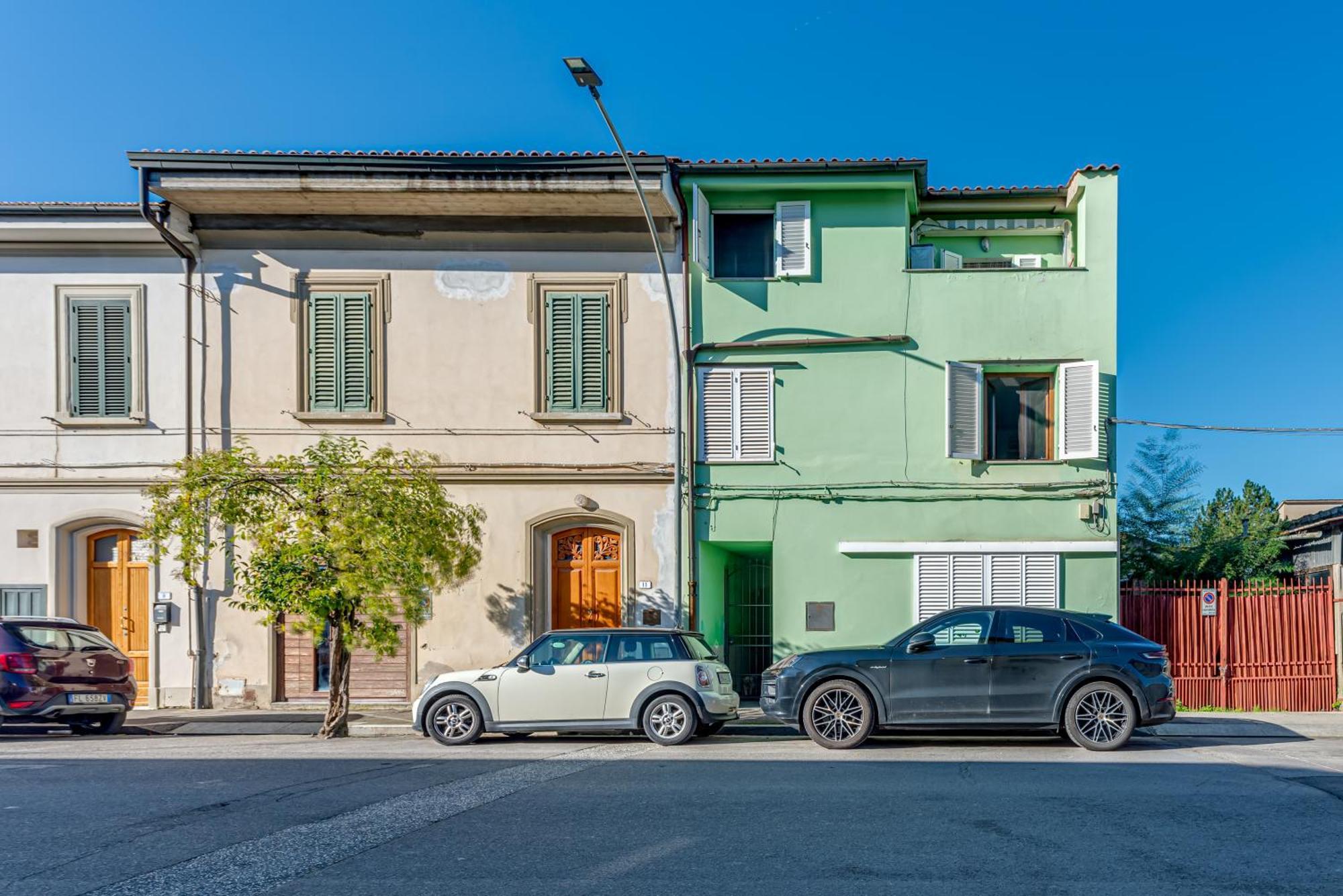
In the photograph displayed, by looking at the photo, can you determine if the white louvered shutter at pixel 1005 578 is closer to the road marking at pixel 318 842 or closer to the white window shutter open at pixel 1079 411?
the white window shutter open at pixel 1079 411

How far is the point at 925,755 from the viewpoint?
37.9 feet

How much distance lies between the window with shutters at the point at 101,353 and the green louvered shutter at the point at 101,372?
0.01 m

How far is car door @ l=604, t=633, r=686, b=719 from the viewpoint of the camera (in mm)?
12734

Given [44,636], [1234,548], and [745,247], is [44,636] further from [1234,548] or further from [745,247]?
[1234,548]

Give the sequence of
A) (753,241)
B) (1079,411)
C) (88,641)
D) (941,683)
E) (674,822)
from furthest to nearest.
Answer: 1. (753,241)
2. (1079,411)
3. (88,641)
4. (941,683)
5. (674,822)

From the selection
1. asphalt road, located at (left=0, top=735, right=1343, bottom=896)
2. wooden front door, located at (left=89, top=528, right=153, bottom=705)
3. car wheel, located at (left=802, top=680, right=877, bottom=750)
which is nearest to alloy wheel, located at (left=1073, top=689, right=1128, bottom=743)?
Result: asphalt road, located at (left=0, top=735, right=1343, bottom=896)

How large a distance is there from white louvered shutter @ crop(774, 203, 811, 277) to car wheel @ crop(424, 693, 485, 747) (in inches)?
328

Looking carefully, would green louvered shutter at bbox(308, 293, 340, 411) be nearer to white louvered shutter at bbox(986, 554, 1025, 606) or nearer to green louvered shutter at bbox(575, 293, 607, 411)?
green louvered shutter at bbox(575, 293, 607, 411)

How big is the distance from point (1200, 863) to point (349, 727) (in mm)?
11212

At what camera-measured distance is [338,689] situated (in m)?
14.2

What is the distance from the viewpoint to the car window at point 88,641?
14.1 meters

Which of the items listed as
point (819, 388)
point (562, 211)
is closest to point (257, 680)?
point (562, 211)

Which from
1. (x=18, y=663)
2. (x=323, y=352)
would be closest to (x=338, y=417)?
(x=323, y=352)

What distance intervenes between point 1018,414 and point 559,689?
8.84m
